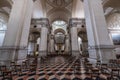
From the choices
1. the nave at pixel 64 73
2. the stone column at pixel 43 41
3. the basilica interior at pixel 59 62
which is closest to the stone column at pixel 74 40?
the stone column at pixel 43 41

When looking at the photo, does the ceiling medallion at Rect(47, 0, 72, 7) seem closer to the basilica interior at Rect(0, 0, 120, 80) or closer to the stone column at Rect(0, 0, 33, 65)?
the basilica interior at Rect(0, 0, 120, 80)

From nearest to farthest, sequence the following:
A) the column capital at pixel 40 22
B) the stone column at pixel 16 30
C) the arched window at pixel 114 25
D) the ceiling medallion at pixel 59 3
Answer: the stone column at pixel 16 30 < the arched window at pixel 114 25 < the column capital at pixel 40 22 < the ceiling medallion at pixel 59 3

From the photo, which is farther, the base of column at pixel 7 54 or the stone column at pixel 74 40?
the stone column at pixel 74 40

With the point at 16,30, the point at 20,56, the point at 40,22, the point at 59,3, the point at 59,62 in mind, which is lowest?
the point at 59,62

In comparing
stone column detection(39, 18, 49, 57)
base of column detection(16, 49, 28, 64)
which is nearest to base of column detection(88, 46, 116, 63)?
base of column detection(16, 49, 28, 64)

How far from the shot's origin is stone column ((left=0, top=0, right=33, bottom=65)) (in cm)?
532

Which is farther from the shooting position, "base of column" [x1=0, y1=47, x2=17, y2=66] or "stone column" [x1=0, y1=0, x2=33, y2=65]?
"stone column" [x1=0, y1=0, x2=33, y2=65]

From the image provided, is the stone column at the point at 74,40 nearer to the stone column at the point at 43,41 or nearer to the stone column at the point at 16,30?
the stone column at the point at 43,41

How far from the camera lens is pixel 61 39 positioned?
108 ft

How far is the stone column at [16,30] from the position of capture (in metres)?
5.32

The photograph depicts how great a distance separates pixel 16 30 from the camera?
5859 mm

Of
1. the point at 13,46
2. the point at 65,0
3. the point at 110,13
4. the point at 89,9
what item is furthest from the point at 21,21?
the point at 110,13

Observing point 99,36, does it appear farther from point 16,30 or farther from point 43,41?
point 43,41

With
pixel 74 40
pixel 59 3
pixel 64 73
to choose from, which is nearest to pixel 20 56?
pixel 64 73
